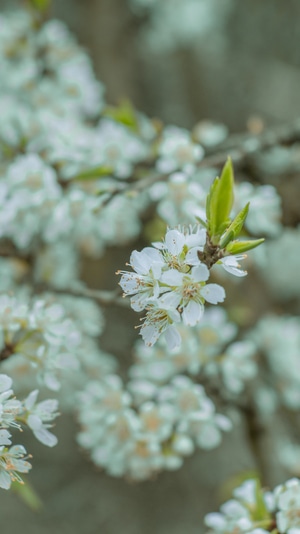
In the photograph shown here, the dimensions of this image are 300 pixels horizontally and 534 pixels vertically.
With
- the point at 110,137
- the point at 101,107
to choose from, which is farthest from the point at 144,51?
the point at 110,137

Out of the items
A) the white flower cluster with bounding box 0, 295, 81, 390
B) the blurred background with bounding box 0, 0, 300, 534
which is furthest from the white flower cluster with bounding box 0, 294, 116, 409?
the blurred background with bounding box 0, 0, 300, 534

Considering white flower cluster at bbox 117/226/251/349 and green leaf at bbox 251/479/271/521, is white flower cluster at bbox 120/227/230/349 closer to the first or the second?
white flower cluster at bbox 117/226/251/349

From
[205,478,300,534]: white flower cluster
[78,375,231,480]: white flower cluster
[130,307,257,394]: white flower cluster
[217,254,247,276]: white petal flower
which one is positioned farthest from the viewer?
[130,307,257,394]: white flower cluster

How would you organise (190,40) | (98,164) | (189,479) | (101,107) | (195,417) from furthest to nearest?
(190,40), (189,479), (101,107), (98,164), (195,417)

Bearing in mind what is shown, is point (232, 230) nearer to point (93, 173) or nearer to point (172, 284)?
point (172, 284)

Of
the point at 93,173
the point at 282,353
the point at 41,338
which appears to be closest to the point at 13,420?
the point at 41,338

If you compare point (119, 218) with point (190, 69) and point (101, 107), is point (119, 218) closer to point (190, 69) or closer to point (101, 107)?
point (101, 107)
